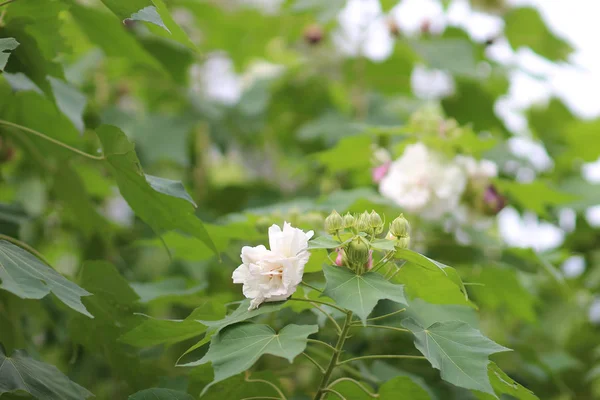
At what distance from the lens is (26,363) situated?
879 mm

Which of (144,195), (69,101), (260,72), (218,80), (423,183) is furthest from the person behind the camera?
(218,80)

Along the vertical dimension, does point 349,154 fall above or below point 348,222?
below

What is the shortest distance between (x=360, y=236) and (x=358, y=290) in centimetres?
9

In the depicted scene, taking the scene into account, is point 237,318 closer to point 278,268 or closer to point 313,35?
point 278,268

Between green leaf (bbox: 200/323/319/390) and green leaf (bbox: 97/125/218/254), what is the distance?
0.18 m

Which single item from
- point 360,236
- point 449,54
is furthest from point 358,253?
point 449,54

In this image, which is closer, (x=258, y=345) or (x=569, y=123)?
(x=258, y=345)

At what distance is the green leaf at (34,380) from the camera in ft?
2.70

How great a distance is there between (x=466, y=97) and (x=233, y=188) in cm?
80

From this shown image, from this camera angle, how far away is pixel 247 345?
0.77 meters

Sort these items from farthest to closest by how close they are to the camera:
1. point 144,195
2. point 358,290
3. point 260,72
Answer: point 260,72
point 144,195
point 358,290

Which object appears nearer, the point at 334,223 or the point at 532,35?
the point at 334,223

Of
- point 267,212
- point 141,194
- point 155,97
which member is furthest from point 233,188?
point 141,194

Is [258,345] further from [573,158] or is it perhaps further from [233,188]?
[573,158]
